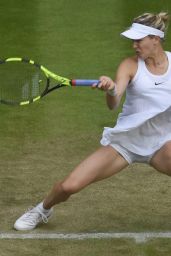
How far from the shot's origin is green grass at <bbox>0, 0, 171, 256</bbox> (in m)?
8.23

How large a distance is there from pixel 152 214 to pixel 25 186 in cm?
144

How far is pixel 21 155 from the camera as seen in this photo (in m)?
10.0

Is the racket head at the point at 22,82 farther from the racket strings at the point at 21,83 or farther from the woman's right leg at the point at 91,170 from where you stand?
the woman's right leg at the point at 91,170

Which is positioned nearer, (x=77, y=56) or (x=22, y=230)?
(x=22, y=230)

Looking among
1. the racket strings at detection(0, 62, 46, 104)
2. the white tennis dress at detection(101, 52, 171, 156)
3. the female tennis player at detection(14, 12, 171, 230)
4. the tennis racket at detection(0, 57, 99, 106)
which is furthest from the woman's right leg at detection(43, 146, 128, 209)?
the racket strings at detection(0, 62, 46, 104)

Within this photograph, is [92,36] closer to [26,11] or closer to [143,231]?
[26,11]

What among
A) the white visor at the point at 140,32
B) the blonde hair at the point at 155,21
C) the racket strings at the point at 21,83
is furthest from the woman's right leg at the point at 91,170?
the blonde hair at the point at 155,21

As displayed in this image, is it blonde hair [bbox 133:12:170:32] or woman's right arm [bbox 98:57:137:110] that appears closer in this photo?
woman's right arm [bbox 98:57:137:110]

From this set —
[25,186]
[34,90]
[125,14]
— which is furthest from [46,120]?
[125,14]

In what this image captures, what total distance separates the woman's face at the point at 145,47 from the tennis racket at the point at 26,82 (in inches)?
22.7

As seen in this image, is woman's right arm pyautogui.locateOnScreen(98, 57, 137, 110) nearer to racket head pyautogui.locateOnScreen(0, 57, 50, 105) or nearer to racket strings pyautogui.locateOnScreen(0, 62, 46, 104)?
racket head pyautogui.locateOnScreen(0, 57, 50, 105)

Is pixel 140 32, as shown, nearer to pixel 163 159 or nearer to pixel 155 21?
pixel 155 21

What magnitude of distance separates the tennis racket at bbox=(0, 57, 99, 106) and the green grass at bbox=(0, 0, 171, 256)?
1057 mm

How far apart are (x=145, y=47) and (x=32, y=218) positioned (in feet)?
6.24
